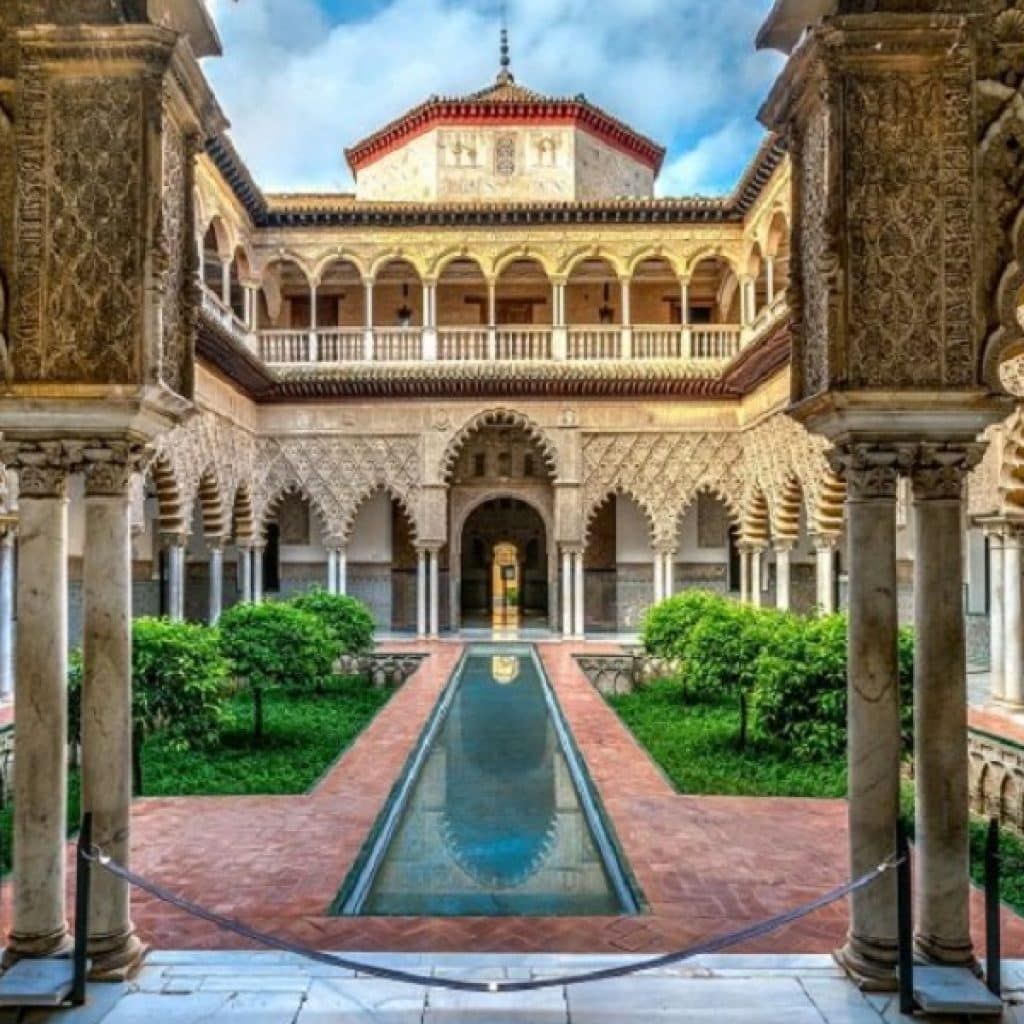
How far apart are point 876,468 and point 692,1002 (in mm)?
2533

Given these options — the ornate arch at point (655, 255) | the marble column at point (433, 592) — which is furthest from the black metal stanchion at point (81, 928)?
the ornate arch at point (655, 255)

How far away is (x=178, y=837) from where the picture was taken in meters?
6.77

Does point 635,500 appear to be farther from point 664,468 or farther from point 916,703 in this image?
point 916,703

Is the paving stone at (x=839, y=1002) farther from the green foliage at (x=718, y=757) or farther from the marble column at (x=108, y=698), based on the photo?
the green foliage at (x=718, y=757)

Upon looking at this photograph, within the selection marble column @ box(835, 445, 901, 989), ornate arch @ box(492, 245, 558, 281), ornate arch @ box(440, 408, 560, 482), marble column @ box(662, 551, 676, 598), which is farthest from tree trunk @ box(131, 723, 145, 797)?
ornate arch @ box(492, 245, 558, 281)

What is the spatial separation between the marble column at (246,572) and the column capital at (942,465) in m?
16.8

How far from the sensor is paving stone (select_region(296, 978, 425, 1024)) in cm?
386

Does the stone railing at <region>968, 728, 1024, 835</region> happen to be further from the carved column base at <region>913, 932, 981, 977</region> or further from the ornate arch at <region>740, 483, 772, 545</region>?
the ornate arch at <region>740, 483, 772, 545</region>

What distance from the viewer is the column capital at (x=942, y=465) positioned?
435 cm

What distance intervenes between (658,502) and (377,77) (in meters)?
37.4

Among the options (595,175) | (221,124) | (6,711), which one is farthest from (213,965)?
(595,175)

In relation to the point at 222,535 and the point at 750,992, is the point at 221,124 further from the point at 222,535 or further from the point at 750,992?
the point at 222,535

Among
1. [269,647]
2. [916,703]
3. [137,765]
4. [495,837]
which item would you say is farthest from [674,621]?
[916,703]

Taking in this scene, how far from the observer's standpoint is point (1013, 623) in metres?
11.8
